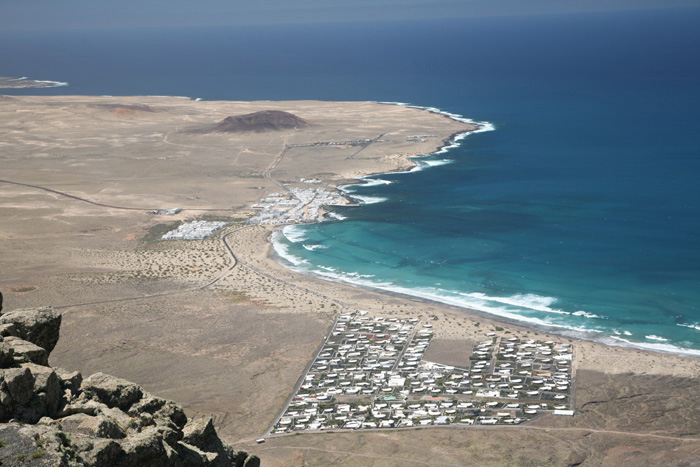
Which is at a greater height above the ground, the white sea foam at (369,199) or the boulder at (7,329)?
the boulder at (7,329)

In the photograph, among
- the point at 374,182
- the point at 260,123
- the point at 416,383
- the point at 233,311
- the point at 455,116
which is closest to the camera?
the point at 416,383

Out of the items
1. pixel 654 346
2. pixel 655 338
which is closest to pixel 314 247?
pixel 655 338

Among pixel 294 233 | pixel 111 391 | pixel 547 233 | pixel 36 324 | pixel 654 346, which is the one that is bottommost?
pixel 294 233

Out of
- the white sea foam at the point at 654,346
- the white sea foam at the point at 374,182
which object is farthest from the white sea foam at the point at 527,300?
the white sea foam at the point at 374,182

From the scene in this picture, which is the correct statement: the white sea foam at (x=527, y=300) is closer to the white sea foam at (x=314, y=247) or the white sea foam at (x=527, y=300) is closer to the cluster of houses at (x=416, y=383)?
the cluster of houses at (x=416, y=383)

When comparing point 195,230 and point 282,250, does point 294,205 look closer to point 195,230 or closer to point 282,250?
point 195,230

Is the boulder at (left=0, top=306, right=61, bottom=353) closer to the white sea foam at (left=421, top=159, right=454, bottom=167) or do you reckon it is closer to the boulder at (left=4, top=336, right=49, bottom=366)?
the boulder at (left=4, top=336, right=49, bottom=366)

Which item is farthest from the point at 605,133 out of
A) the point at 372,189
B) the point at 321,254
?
the point at 321,254

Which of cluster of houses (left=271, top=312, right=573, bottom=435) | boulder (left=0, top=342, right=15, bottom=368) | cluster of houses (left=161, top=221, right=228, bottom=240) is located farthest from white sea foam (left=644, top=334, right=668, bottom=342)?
cluster of houses (left=161, top=221, right=228, bottom=240)
